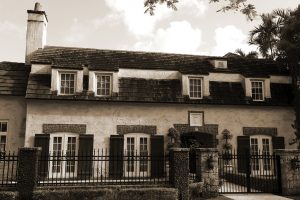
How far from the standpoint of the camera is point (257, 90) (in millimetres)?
19750

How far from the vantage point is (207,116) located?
18.4 meters

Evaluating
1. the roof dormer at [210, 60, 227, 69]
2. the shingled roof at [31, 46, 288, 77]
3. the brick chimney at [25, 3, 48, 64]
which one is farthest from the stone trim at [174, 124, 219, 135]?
the brick chimney at [25, 3, 48, 64]

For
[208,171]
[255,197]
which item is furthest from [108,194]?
[255,197]

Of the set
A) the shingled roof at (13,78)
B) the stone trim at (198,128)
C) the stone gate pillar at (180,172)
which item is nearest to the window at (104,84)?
the shingled roof at (13,78)

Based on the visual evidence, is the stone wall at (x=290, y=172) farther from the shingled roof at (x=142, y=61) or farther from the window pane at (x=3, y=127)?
the window pane at (x=3, y=127)

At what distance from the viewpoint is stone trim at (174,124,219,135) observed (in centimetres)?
1797

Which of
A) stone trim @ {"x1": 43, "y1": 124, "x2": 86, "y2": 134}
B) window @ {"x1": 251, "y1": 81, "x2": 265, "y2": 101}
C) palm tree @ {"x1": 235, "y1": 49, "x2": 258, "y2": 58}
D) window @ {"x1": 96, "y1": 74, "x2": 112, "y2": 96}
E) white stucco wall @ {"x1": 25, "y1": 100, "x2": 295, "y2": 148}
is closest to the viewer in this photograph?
stone trim @ {"x1": 43, "y1": 124, "x2": 86, "y2": 134}

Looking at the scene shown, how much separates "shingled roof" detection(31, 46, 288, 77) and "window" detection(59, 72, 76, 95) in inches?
20.5

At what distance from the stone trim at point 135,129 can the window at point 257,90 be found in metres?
6.83

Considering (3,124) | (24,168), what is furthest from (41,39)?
(24,168)

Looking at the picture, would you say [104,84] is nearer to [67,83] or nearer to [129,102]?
[129,102]

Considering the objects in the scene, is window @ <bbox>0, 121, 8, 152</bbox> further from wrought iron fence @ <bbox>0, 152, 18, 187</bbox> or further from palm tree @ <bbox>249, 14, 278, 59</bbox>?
palm tree @ <bbox>249, 14, 278, 59</bbox>

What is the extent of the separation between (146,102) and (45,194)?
8.32m

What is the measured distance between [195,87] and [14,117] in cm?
1049
